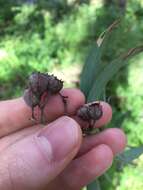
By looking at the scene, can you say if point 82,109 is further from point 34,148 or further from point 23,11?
point 23,11

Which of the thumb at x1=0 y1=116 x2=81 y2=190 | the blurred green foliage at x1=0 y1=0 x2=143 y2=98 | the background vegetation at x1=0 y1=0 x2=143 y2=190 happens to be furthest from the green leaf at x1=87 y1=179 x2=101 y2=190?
the blurred green foliage at x1=0 y1=0 x2=143 y2=98

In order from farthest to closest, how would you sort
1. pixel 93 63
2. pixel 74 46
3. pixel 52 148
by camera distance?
pixel 74 46 < pixel 93 63 < pixel 52 148

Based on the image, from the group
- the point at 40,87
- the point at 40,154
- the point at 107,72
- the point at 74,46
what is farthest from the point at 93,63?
the point at 74,46

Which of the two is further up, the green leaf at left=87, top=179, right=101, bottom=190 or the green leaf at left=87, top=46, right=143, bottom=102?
the green leaf at left=87, top=46, right=143, bottom=102

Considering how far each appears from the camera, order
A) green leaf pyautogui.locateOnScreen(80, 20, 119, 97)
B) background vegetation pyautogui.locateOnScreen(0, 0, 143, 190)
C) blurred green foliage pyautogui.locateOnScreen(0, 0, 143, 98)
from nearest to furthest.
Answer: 1. green leaf pyautogui.locateOnScreen(80, 20, 119, 97)
2. background vegetation pyautogui.locateOnScreen(0, 0, 143, 190)
3. blurred green foliage pyautogui.locateOnScreen(0, 0, 143, 98)

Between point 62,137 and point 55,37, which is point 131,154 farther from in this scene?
point 55,37

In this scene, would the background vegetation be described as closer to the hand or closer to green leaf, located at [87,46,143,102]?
the hand

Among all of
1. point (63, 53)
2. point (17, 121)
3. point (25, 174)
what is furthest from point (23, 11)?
point (25, 174)
